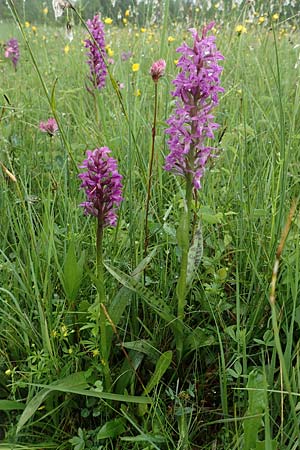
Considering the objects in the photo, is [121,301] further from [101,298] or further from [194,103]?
[194,103]

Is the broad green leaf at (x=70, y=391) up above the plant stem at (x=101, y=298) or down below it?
below

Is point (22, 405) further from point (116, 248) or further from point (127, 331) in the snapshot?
point (116, 248)

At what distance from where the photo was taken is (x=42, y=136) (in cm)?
221

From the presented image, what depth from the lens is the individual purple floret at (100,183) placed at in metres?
1.05

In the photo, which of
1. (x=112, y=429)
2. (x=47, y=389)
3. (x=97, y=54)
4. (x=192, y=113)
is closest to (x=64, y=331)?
(x=47, y=389)

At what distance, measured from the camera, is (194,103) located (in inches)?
41.6

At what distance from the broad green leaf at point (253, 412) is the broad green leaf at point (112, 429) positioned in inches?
11.5

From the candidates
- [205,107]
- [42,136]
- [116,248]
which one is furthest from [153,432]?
[42,136]

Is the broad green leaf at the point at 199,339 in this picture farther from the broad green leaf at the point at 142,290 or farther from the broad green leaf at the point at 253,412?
the broad green leaf at the point at 253,412

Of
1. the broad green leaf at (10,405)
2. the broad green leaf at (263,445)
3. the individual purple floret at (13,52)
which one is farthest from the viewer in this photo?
the individual purple floret at (13,52)

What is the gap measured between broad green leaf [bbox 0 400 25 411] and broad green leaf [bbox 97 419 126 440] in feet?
0.65

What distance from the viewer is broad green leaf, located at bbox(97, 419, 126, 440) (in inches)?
40.9

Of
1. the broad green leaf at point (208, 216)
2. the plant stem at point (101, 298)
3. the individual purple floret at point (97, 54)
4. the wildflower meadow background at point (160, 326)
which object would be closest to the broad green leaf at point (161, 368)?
the wildflower meadow background at point (160, 326)

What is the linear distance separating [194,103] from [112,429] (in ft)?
2.43
